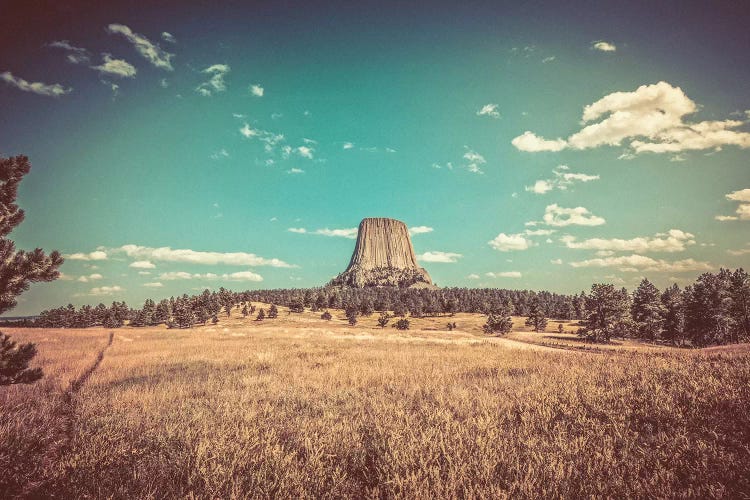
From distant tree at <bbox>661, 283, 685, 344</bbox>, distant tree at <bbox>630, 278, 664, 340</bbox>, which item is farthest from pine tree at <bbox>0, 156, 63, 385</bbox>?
distant tree at <bbox>661, 283, 685, 344</bbox>

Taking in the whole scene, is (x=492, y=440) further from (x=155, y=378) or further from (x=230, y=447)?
(x=155, y=378)

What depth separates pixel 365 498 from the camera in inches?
138

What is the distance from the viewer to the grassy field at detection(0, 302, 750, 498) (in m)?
3.67

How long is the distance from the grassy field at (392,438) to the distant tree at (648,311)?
70445mm

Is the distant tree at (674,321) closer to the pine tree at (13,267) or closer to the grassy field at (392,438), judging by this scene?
the grassy field at (392,438)

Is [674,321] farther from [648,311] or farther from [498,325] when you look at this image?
[498,325]

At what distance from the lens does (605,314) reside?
157ft

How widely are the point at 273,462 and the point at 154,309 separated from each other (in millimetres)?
122163

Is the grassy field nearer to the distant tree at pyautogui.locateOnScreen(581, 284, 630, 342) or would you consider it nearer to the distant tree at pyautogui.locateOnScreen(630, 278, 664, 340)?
the distant tree at pyautogui.locateOnScreen(581, 284, 630, 342)

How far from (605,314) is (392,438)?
56707 mm

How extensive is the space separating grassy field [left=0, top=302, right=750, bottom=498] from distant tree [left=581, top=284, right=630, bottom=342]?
45931mm

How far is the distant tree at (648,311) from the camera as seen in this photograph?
203 ft

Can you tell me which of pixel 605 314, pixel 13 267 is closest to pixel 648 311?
pixel 605 314

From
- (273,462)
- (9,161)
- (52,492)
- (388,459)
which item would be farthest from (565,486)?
(9,161)
